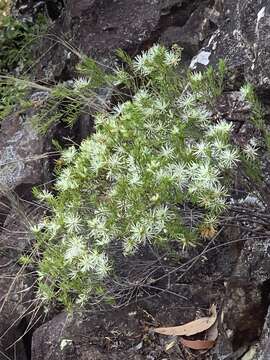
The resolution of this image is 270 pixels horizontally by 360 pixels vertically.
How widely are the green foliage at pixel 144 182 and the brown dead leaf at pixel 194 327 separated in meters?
0.43

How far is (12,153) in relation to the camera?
418 cm

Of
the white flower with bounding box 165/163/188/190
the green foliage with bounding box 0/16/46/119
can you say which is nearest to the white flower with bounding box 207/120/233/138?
the white flower with bounding box 165/163/188/190

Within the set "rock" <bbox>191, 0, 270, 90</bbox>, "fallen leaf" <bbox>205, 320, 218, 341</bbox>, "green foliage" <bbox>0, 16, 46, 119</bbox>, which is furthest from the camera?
"green foliage" <bbox>0, 16, 46, 119</bbox>

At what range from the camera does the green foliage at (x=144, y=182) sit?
2391 mm

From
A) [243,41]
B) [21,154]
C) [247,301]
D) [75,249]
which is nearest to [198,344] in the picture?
[247,301]

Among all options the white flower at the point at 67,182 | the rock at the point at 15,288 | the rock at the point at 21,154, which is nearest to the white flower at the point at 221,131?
the white flower at the point at 67,182

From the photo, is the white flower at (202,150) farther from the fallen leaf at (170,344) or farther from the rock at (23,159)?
the rock at (23,159)

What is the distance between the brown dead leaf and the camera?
308 centimetres

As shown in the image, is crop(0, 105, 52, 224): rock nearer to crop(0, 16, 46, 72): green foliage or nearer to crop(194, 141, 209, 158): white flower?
crop(0, 16, 46, 72): green foliage

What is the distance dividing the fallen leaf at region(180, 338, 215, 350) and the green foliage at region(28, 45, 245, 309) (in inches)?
18.9

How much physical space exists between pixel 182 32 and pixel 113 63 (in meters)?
0.44

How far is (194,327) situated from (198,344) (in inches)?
2.9

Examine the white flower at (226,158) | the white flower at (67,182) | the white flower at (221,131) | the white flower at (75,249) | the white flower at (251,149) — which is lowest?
the white flower at (251,149)

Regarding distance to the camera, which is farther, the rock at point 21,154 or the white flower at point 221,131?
the rock at point 21,154
